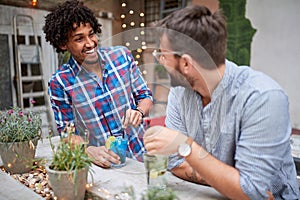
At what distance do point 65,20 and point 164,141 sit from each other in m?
0.87

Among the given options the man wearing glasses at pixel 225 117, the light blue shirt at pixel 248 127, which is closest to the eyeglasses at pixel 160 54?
the man wearing glasses at pixel 225 117

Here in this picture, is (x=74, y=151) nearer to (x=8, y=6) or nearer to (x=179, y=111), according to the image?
(x=179, y=111)

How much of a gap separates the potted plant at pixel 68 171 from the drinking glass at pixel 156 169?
0.68 ft

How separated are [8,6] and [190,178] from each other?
3.16 meters

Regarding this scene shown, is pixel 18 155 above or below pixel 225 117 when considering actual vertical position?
below

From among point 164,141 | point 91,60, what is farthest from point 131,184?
point 91,60

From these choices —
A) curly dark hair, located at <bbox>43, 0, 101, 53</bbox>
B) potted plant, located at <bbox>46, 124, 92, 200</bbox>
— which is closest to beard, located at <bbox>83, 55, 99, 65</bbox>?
curly dark hair, located at <bbox>43, 0, 101, 53</bbox>

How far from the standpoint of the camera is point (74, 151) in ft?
3.31

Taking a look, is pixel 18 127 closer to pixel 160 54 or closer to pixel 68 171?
pixel 68 171

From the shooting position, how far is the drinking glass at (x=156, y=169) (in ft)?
3.21

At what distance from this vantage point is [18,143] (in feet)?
4.23

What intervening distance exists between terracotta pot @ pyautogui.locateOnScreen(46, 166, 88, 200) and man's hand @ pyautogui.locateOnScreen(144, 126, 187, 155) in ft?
0.83

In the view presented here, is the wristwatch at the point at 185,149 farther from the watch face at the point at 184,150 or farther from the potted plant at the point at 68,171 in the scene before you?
the potted plant at the point at 68,171

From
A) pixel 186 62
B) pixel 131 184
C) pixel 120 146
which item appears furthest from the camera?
pixel 120 146
